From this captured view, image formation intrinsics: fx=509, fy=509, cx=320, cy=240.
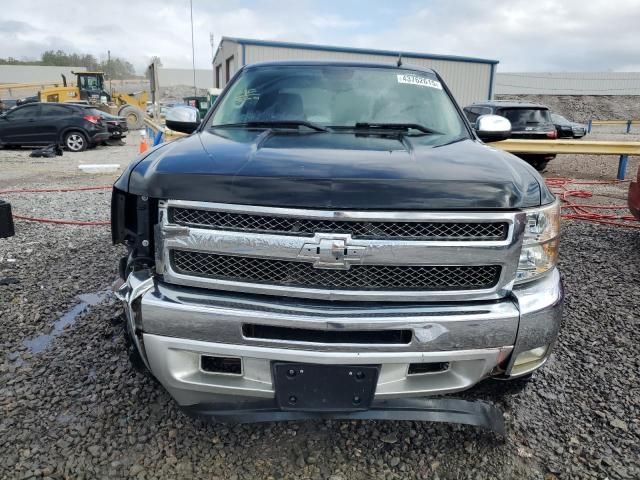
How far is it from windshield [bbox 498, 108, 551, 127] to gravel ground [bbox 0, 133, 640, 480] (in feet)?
32.2

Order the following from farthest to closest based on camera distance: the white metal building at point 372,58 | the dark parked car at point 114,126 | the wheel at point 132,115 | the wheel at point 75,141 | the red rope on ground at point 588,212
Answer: the wheel at point 132,115 < the white metal building at point 372,58 < the dark parked car at point 114,126 < the wheel at point 75,141 < the red rope on ground at point 588,212

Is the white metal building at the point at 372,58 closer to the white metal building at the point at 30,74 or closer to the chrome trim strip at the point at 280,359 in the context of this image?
the chrome trim strip at the point at 280,359

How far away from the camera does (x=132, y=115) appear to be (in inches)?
975

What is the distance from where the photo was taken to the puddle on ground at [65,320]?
10.6ft

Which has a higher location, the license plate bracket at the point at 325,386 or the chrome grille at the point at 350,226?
the chrome grille at the point at 350,226

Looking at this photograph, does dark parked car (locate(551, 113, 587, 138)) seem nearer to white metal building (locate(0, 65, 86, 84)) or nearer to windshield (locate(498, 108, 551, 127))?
windshield (locate(498, 108, 551, 127))

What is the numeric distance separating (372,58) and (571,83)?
3767 centimetres

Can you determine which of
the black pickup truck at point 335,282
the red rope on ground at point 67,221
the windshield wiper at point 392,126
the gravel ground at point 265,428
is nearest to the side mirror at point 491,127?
the windshield wiper at point 392,126

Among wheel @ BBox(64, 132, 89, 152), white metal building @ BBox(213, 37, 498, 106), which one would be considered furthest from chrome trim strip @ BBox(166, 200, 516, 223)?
white metal building @ BBox(213, 37, 498, 106)

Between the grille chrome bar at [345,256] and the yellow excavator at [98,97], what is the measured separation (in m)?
23.9

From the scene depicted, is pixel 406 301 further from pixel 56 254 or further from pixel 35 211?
pixel 35 211

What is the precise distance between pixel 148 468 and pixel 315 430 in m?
0.77

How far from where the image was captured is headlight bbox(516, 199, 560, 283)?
202 cm

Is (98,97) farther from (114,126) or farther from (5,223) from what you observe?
(5,223)
